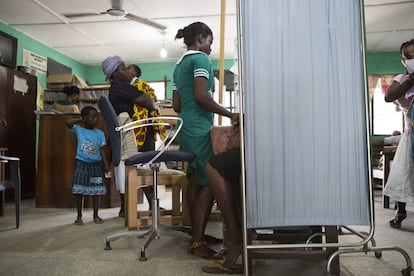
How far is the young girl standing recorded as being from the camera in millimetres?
3080

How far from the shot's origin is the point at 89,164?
3.18m

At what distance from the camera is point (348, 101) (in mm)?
1252

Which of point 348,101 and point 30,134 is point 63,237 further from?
point 30,134

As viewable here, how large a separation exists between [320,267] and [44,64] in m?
6.67

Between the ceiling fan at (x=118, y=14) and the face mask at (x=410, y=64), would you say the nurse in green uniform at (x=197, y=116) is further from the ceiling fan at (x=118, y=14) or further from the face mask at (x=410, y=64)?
the ceiling fan at (x=118, y=14)

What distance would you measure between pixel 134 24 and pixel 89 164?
340cm

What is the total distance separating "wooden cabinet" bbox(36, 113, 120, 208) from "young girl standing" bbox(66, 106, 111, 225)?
1.79ft

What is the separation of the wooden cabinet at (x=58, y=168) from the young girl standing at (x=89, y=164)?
Result: 0.55 metres

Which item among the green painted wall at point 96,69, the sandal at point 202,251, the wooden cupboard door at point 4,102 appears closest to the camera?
the sandal at point 202,251

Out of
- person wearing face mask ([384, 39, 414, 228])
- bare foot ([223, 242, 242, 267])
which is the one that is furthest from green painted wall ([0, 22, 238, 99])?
bare foot ([223, 242, 242, 267])

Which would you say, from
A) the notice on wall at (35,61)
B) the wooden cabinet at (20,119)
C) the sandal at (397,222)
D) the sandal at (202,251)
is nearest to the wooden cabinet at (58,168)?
the wooden cabinet at (20,119)

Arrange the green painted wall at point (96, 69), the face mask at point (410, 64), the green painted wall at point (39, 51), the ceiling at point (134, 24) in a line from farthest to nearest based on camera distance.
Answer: the green painted wall at point (96, 69), the green painted wall at point (39, 51), the ceiling at point (134, 24), the face mask at point (410, 64)

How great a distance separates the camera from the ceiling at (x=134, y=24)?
5.16 metres

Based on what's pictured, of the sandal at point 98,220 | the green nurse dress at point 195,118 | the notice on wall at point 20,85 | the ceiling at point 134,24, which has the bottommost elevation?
the sandal at point 98,220
